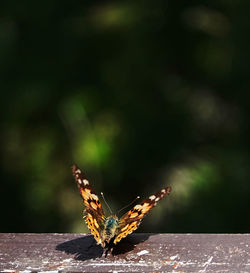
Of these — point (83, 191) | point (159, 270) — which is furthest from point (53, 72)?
point (159, 270)

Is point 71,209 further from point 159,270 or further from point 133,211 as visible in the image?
point 159,270

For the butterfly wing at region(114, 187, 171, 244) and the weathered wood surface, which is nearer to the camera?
the weathered wood surface

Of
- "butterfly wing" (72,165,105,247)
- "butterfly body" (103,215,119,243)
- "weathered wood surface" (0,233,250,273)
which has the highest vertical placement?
"butterfly wing" (72,165,105,247)

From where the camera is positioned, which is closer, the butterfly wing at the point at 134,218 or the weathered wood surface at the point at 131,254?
the weathered wood surface at the point at 131,254

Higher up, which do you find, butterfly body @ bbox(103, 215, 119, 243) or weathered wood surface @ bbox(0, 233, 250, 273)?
butterfly body @ bbox(103, 215, 119, 243)

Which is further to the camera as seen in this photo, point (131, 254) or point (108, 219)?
point (108, 219)

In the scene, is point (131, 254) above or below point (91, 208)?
below
